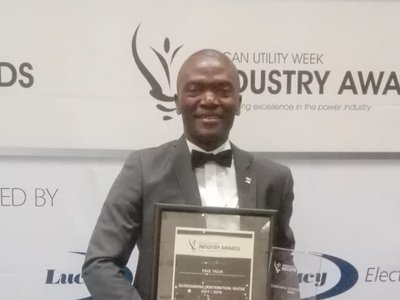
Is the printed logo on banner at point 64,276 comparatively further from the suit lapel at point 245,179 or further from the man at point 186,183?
the suit lapel at point 245,179

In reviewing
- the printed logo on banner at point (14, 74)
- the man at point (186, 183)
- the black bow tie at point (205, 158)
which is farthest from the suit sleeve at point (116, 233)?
the printed logo on banner at point (14, 74)

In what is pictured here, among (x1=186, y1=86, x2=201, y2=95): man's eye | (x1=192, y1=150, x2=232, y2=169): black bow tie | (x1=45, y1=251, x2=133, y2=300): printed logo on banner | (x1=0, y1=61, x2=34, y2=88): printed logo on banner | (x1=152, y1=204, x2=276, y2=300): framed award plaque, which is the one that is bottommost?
(x1=45, y1=251, x2=133, y2=300): printed logo on banner

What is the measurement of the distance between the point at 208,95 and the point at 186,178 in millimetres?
175

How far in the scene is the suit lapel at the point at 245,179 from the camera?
111 cm

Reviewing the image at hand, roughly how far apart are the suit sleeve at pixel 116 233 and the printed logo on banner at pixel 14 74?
1.31ft

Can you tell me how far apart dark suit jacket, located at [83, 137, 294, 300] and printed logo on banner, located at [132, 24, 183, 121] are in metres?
0.26

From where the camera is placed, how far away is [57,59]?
133 centimetres

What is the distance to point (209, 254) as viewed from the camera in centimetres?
104

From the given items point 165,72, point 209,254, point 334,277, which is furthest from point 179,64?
point 334,277

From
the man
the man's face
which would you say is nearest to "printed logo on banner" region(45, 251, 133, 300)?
the man

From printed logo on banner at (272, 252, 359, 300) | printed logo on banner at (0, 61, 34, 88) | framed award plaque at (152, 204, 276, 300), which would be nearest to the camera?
framed award plaque at (152, 204, 276, 300)

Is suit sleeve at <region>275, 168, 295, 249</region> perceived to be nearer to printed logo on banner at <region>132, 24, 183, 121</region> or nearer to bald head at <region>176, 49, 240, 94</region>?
bald head at <region>176, 49, 240, 94</region>

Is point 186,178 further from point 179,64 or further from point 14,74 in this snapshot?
point 14,74

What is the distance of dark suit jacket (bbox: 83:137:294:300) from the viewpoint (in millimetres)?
1098
